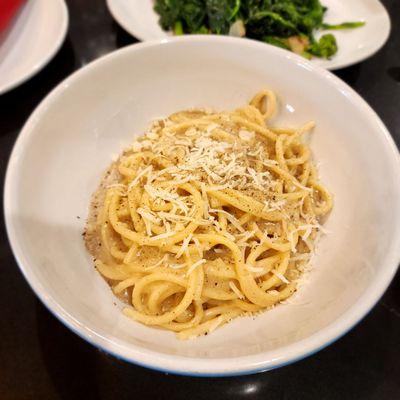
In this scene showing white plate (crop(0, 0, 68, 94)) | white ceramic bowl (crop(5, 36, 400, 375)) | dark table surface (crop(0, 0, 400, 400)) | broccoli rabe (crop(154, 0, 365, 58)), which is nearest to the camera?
white ceramic bowl (crop(5, 36, 400, 375))

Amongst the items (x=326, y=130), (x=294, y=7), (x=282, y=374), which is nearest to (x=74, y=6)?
(x=294, y=7)

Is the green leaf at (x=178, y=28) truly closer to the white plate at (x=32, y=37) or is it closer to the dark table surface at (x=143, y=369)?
the white plate at (x=32, y=37)

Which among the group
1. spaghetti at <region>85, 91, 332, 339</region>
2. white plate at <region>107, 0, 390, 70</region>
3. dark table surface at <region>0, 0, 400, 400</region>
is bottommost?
dark table surface at <region>0, 0, 400, 400</region>

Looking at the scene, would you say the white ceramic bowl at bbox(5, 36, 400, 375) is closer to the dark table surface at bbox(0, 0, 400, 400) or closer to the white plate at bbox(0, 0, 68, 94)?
the dark table surface at bbox(0, 0, 400, 400)

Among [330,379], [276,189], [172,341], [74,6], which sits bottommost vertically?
[330,379]

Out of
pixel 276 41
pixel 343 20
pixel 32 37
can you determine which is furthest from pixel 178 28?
pixel 343 20

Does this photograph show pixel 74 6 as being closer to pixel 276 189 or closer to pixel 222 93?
pixel 222 93

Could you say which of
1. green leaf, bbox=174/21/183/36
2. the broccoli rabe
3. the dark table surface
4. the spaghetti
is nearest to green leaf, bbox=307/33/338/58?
the broccoli rabe
